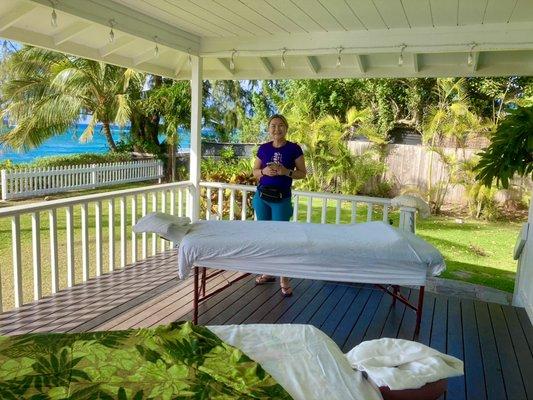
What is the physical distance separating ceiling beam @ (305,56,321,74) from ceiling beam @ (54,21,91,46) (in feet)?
7.02

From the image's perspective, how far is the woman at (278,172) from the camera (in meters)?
3.58

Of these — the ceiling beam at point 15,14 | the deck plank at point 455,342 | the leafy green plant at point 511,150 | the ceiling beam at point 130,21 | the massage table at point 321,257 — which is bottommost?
the deck plank at point 455,342

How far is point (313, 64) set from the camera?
4.61 metres

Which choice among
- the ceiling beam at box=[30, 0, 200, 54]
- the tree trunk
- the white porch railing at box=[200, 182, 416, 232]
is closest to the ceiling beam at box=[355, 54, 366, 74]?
the white porch railing at box=[200, 182, 416, 232]

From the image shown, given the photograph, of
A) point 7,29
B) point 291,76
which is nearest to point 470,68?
point 291,76

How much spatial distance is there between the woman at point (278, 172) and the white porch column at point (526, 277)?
1881 millimetres

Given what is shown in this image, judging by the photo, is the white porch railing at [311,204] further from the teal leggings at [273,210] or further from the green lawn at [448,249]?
the green lawn at [448,249]

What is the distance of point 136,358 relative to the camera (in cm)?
114

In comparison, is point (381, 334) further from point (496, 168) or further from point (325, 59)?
point (325, 59)

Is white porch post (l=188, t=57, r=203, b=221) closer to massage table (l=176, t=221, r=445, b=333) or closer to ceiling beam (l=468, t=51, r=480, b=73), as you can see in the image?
massage table (l=176, t=221, r=445, b=333)

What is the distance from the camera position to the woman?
3.58m

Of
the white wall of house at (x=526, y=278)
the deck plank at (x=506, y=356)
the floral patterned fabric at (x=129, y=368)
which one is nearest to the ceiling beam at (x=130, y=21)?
the floral patterned fabric at (x=129, y=368)

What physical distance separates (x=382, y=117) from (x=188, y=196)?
776 cm

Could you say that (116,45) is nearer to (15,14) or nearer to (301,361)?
(15,14)
